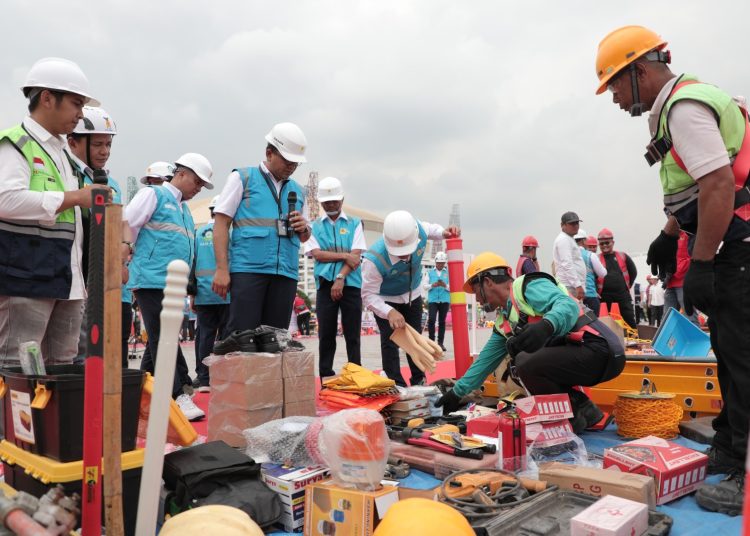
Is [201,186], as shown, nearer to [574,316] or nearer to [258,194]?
[258,194]

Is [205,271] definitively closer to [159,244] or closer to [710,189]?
[159,244]

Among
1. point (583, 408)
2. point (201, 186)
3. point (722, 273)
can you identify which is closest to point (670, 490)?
point (722, 273)

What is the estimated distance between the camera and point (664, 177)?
95.9 inches

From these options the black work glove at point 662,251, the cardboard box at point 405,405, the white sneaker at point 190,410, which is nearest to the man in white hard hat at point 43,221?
the white sneaker at point 190,410

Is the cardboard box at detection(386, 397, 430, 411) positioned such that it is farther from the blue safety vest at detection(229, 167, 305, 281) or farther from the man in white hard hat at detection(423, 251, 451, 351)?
the man in white hard hat at detection(423, 251, 451, 351)

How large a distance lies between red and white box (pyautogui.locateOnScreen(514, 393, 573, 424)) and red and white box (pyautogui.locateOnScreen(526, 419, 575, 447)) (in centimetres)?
3

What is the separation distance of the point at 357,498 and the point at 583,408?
2.17 metres

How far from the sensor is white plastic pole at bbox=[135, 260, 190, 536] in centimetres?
117

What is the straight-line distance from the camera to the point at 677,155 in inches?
89.9

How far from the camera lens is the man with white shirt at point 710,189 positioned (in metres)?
2.14

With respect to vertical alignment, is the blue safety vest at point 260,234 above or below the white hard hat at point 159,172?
below

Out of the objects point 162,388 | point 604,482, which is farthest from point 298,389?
point 162,388

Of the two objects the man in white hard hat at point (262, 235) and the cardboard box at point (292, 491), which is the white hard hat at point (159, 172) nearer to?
the man in white hard hat at point (262, 235)

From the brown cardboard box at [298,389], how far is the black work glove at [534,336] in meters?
1.27
